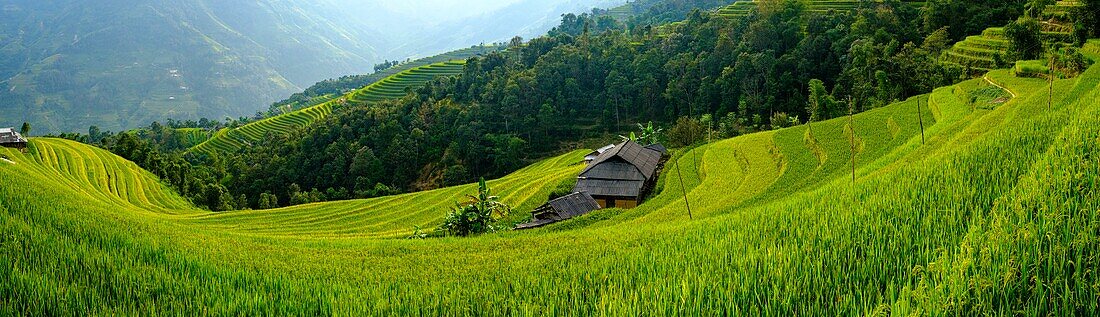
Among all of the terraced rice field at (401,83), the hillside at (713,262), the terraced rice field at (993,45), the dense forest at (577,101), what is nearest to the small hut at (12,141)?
the dense forest at (577,101)

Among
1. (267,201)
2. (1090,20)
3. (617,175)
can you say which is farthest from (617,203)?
(267,201)

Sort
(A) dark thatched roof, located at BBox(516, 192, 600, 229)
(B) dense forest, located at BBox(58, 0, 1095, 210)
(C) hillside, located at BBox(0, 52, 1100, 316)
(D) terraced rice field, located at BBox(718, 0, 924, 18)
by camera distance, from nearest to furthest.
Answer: (C) hillside, located at BBox(0, 52, 1100, 316) → (A) dark thatched roof, located at BBox(516, 192, 600, 229) → (B) dense forest, located at BBox(58, 0, 1095, 210) → (D) terraced rice field, located at BBox(718, 0, 924, 18)

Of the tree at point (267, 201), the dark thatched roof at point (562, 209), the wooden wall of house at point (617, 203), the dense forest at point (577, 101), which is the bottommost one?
the tree at point (267, 201)

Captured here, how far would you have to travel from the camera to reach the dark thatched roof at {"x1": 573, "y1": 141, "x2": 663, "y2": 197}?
83.5 ft

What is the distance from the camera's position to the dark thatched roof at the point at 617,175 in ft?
83.5

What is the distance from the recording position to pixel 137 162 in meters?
45.6

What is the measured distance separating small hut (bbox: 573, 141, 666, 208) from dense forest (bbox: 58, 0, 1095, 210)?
1063cm

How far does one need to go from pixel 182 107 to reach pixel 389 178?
169030 millimetres

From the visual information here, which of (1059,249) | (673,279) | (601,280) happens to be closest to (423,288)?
(601,280)

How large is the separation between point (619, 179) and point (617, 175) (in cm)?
31

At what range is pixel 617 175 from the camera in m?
26.3

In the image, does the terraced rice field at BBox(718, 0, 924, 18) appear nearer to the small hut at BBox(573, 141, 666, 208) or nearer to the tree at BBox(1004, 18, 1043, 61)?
the tree at BBox(1004, 18, 1043, 61)

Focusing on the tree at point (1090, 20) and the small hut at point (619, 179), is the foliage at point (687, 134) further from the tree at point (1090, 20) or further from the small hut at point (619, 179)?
the tree at point (1090, 20)

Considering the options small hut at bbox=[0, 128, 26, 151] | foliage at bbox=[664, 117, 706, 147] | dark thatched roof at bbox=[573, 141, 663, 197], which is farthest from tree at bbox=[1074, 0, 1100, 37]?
small hut at bbox=[0, 128, 26, 151]
